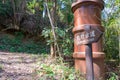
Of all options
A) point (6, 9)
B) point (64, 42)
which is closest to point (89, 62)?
point (64, 42)

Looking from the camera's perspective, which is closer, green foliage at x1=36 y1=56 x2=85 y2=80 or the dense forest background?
green foliage at x1=36 y1=56 x2=85 y2=80

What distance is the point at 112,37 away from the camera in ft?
16.0

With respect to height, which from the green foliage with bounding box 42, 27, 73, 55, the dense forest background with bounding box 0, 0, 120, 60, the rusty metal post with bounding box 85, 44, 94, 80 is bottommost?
the rusty metal post with bounding box 85, 44, 94, 80

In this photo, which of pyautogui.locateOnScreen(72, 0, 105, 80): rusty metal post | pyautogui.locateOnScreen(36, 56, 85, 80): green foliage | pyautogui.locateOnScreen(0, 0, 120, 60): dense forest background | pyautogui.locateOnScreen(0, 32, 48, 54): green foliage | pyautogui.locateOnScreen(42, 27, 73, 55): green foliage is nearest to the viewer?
pyautogui.locateOnScreen(36, 56, 85, 80): green foliage

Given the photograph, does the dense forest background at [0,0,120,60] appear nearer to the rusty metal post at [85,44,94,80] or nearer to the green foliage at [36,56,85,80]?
the green foliage at [36,56,85,80]

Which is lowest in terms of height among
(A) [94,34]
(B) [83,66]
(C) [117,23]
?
(B) [83,66]

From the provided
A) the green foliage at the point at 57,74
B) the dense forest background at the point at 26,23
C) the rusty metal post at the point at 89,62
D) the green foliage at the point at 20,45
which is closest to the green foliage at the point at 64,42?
the green foliage at the point at 57,74

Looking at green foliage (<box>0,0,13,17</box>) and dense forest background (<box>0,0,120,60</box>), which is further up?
green foliage (<box>0,0,13,17</box>)

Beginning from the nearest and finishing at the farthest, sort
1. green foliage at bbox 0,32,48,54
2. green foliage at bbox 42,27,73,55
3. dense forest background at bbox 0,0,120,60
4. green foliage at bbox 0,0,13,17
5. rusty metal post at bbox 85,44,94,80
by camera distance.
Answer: rusty metal post at bbox 85,44,94,80
green foliage at bbox 42,27,73,55
dense forest background at bbox 0,0,120,60
green foliage at bbox 0,32,48,54
green foliage at bbox 0,0,13,17

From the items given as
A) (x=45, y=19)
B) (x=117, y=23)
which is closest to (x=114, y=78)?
(x=117, y=23)

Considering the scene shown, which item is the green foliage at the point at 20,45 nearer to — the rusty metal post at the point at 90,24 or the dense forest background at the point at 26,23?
the dense forest background at the point at 26,23

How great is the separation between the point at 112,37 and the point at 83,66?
1.44 meters

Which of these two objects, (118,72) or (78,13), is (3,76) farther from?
(118,72)

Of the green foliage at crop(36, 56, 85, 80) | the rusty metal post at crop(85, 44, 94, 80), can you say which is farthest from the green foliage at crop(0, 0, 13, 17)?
the rusty metal post at crop(85, 44, 94, 80)
